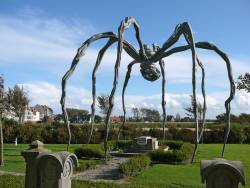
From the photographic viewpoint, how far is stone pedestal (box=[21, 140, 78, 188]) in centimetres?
839

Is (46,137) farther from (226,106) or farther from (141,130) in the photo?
(226,106)

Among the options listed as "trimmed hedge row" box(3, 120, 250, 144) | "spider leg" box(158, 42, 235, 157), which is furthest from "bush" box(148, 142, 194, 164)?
"trimmed hedge row" box(3, 120, 250, 144)

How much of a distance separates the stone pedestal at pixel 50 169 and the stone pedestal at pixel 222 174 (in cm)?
300

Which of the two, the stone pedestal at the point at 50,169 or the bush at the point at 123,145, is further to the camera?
the bush at the point at 123,145

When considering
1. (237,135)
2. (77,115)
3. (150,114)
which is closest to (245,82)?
(237,135)

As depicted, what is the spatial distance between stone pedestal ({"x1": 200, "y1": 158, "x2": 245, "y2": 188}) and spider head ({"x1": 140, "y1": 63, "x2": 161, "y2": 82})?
284 inches

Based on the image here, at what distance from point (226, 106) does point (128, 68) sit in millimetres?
5002

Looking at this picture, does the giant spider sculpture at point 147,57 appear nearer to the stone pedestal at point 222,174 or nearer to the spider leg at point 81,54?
the spider leg at point 81,54

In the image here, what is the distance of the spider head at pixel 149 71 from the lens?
13820mm

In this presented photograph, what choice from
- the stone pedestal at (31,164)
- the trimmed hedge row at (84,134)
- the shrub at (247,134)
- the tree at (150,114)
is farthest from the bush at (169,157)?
the tree at (150,114)

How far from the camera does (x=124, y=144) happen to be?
2356 centimetres

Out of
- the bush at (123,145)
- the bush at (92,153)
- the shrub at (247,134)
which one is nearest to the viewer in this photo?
the bush at (92,153)

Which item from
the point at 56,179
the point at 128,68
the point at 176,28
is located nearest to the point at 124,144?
the point at 128,68

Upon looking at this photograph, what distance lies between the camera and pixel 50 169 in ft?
28.1
